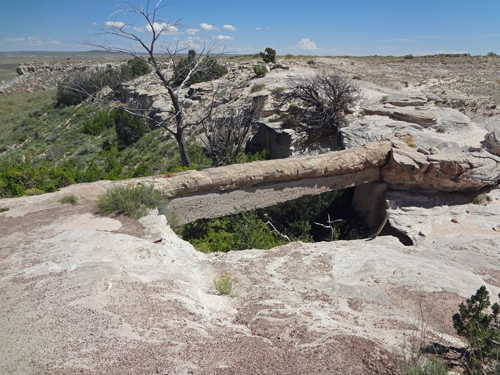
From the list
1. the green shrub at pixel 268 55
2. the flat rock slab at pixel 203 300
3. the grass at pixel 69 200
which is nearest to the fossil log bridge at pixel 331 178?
the grass at pixel 69 200

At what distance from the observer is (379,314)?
397cm

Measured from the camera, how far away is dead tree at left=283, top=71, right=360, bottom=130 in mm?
13867

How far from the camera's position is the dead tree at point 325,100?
546 inches

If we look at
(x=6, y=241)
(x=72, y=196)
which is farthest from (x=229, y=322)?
(x=72, y=196)

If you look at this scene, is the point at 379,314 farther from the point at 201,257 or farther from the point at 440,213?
the point at 440,213

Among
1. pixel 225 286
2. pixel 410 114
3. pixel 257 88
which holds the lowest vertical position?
pixel 225 286

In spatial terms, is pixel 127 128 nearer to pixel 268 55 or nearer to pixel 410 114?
pixel 268 55

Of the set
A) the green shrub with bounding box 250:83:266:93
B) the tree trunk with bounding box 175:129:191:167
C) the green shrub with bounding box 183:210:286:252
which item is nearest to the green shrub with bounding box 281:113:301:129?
the tree trunk with bounding box 175:129:191:167

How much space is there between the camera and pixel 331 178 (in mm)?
Result: 8336

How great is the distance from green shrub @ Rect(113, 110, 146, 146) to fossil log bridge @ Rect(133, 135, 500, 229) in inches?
625

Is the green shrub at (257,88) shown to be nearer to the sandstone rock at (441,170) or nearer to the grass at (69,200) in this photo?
the sandstone rock at (441,170)

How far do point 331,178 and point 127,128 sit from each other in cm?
1650

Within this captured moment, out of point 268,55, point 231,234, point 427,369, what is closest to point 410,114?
point 231,234

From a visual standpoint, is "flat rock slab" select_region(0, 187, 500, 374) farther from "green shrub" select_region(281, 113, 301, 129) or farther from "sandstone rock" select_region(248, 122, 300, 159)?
"green shrub" select_region(281, 113, 301, 129)
